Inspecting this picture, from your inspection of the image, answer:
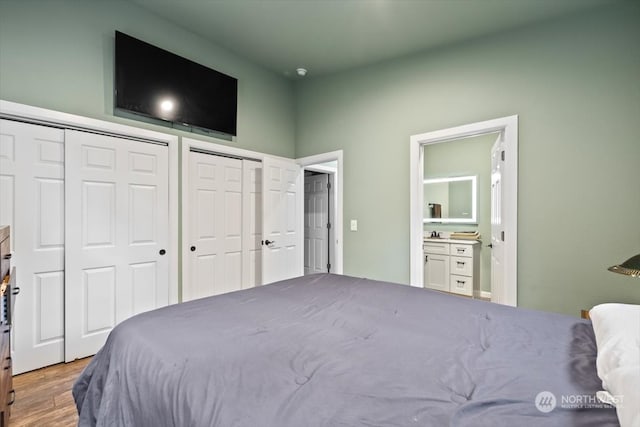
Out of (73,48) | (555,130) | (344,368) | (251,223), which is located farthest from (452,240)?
(73,48)

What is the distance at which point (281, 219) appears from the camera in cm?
383

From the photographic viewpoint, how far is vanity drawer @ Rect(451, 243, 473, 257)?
4.23 meters

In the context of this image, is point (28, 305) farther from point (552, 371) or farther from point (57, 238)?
point (552, 371)

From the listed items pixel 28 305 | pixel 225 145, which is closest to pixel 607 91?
pixel 225 145

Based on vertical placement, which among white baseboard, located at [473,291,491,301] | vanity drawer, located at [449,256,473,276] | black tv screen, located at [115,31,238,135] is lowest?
white baseboard, located at [473,291,491,301]

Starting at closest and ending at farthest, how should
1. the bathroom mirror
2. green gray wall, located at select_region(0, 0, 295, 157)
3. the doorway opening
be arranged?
green gray wall, located at select_region(0, 0, 295, 157) < the bathroom mirror < the doorway opening

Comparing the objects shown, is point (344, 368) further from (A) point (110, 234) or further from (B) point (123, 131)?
(B) point (123, 131)

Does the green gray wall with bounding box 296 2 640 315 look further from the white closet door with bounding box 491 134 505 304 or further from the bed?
the bed

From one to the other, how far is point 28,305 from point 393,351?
270 centimetres

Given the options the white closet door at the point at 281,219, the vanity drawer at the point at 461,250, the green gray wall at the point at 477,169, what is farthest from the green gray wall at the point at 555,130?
the green gray wall at the point at 477,169

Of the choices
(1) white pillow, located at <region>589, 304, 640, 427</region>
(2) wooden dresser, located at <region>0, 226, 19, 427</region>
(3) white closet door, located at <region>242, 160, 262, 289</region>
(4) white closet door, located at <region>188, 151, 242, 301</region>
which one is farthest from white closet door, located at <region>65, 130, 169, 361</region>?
(1) white pillow, located at <region>589, 304, 640, 427</region>

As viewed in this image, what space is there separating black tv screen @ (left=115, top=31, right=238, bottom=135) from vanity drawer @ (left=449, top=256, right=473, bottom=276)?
345 cm

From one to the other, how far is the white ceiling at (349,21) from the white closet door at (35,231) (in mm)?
1477

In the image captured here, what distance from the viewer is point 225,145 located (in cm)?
335
